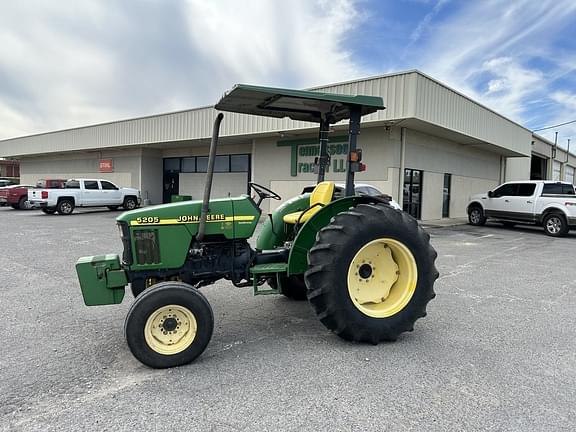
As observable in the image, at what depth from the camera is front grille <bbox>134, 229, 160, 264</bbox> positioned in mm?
3572

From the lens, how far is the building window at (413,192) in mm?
15180

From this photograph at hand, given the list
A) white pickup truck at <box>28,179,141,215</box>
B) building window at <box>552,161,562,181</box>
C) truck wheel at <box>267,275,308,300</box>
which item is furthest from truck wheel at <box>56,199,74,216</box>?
building window at <box>552,161,562,181</box>

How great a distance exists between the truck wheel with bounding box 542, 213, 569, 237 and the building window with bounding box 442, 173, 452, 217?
4.43m

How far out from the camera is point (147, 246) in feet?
11.8

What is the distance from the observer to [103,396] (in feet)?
9.14

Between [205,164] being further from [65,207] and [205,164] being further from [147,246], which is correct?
[147,246]

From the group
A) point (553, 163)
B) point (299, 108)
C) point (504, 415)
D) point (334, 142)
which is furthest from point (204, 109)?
point (553, 163)

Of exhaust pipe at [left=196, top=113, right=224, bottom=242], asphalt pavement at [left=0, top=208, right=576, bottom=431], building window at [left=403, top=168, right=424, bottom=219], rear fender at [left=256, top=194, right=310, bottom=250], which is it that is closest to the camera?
asphalt pavement at [left=0, top=208, right=576, bottom=431]

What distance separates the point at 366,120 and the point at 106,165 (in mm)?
18877

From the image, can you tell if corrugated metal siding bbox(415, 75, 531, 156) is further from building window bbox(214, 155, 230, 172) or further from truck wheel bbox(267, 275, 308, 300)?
building window bbox(214, 155, 230, 172)

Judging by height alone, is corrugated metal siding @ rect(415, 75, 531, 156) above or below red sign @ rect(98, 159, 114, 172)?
above

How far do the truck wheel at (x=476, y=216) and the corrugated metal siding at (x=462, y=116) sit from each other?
2927mm

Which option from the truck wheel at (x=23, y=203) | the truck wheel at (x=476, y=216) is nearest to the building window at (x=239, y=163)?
the truck wheel at (x=476, y=216)

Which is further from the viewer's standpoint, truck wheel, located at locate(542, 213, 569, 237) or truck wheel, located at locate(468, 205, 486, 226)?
truck wheel, located at locate(468, 205, 486, 226)
